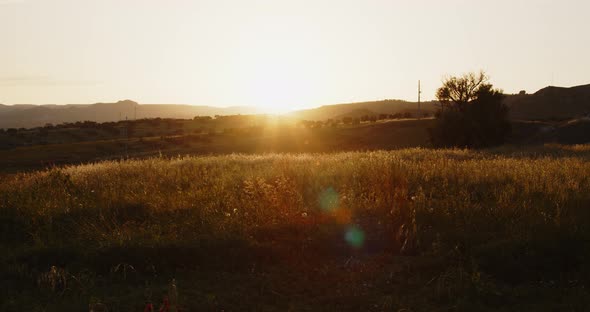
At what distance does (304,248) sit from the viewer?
6457 mm

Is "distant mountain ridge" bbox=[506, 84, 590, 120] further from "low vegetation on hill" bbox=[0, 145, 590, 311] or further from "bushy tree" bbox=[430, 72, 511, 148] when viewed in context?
"low vegetation on hill" bbox=[0, 145, 590, 311]

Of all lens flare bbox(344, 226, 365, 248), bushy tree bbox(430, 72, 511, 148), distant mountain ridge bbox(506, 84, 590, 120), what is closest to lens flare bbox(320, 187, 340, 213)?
lens flare bbox(344, 226, 365, 248)

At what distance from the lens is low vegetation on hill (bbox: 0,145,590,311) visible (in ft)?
16.8

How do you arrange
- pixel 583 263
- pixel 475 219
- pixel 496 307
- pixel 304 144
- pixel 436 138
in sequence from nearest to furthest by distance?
pixel 496 307 → pixel 583 263 → pixel 475 219 → pixel 436 138 → pixel 304 144

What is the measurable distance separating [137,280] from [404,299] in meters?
3.09

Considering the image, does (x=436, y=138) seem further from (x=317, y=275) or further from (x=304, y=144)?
(x=317, y=275)

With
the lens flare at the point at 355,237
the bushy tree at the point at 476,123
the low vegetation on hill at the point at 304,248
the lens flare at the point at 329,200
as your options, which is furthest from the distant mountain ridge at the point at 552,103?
the lens flare at the point at 355,237

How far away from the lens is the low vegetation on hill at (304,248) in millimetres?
5133

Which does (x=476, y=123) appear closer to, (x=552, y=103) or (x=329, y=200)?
(x=329, y=200)

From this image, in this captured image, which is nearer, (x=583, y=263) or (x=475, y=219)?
(x=583, y=263)

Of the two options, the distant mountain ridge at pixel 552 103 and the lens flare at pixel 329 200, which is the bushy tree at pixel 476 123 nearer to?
the lens flare at pixel 329 200

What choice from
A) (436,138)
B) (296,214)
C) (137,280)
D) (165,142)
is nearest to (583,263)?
(296,214)

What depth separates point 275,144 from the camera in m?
50.1

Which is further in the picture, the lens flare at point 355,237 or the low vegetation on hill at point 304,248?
the lens flare at point 355,237
